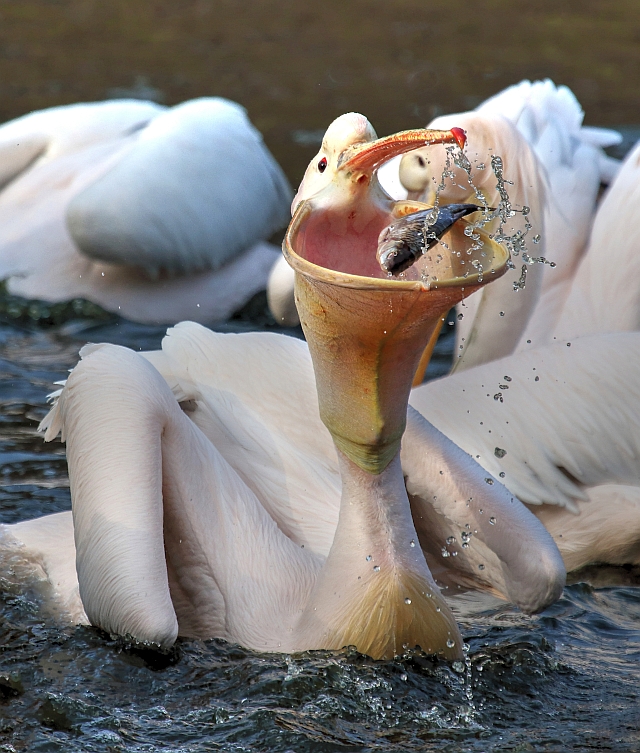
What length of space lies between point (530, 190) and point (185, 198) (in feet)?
6.14

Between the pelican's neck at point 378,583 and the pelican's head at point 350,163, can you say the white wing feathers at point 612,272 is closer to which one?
the pelican's neck at point 378,583

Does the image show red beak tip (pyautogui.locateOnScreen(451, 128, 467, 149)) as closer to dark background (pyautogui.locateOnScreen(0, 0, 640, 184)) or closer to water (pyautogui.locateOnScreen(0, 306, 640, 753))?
water (pyautogui.locateOnScreen(0, 306, 640, 753))

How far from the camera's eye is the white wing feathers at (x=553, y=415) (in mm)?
3090

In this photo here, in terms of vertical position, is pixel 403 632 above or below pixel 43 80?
above

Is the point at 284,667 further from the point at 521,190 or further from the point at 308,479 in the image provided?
the point at 521,190

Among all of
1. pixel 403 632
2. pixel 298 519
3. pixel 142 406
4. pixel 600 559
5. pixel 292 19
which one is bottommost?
pixel 292 19

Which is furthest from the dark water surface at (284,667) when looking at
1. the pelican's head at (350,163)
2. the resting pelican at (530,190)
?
the pelican's head at (350,163)

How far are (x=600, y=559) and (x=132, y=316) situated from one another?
7.84ft

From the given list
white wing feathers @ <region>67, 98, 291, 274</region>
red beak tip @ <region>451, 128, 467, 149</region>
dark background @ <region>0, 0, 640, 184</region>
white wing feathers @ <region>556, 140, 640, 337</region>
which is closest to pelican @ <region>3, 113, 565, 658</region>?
red beak tip @ <region>451, 128, 467, 149</region>

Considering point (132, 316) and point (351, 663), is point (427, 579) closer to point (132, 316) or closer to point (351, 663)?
point (351, 663)

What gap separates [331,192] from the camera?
76.5 inches

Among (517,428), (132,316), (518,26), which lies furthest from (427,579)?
(518,26)

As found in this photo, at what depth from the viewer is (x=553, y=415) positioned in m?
3.12

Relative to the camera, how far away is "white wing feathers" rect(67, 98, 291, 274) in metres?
4.84
